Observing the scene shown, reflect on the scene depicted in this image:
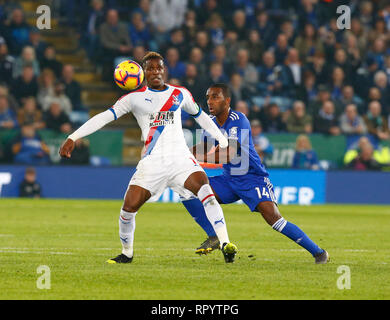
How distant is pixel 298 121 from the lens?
73.9 ft

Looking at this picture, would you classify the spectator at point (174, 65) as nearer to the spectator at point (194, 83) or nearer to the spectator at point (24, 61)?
the spectator at point (194, 83)

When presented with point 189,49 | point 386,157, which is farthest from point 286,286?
point 189,49

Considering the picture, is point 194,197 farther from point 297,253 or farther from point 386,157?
point 386,157

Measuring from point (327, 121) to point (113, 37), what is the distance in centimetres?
576

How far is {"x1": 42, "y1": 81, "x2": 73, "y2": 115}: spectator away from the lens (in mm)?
21641

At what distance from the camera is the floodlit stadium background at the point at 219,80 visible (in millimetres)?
20766

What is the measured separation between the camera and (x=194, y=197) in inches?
411

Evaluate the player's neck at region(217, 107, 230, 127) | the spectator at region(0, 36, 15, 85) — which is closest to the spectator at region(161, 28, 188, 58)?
the spectator at region(0, 36, 15, 85)

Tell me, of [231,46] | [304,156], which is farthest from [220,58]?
[304,156]

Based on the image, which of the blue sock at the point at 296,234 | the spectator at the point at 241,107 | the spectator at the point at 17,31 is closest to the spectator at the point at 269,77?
the spectator at the point at 241,107

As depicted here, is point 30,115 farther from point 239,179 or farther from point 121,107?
point 121,107

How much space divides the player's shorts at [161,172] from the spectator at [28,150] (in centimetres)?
1125

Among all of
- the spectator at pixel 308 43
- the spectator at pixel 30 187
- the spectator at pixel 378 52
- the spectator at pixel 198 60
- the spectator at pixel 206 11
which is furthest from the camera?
the spectator at pixel 378 52
